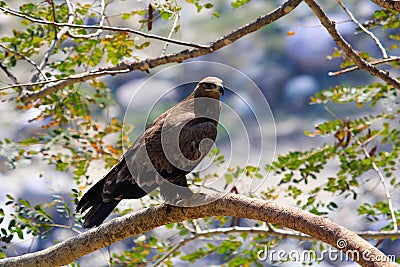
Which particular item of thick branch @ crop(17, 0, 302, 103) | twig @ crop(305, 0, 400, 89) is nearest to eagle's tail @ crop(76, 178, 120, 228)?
thick branch @ crop(17, 0, 302, 103)

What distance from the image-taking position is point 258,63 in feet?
27.7

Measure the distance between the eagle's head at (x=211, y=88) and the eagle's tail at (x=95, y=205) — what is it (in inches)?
27.8

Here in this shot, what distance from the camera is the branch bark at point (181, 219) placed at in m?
2.29

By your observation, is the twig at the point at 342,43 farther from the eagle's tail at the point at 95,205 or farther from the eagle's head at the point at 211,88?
the eagle's tail at the point at 95,205

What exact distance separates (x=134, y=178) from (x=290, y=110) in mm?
5395

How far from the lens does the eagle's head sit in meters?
3.21

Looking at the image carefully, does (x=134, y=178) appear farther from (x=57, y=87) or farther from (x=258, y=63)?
(x=258, y=63)

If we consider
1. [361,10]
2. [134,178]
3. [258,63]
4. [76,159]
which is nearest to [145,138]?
[134,178]

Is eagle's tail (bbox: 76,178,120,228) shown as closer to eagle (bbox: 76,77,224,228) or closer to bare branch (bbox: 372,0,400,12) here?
eagle (bbox: 76,77,224,228)

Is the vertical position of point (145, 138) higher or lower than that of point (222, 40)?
lower

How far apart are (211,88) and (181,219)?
2.64 ft

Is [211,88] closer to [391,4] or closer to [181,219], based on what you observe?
[181,219]

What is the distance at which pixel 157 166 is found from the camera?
2938 millimetres

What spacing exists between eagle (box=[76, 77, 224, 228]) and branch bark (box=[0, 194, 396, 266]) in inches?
6.4
